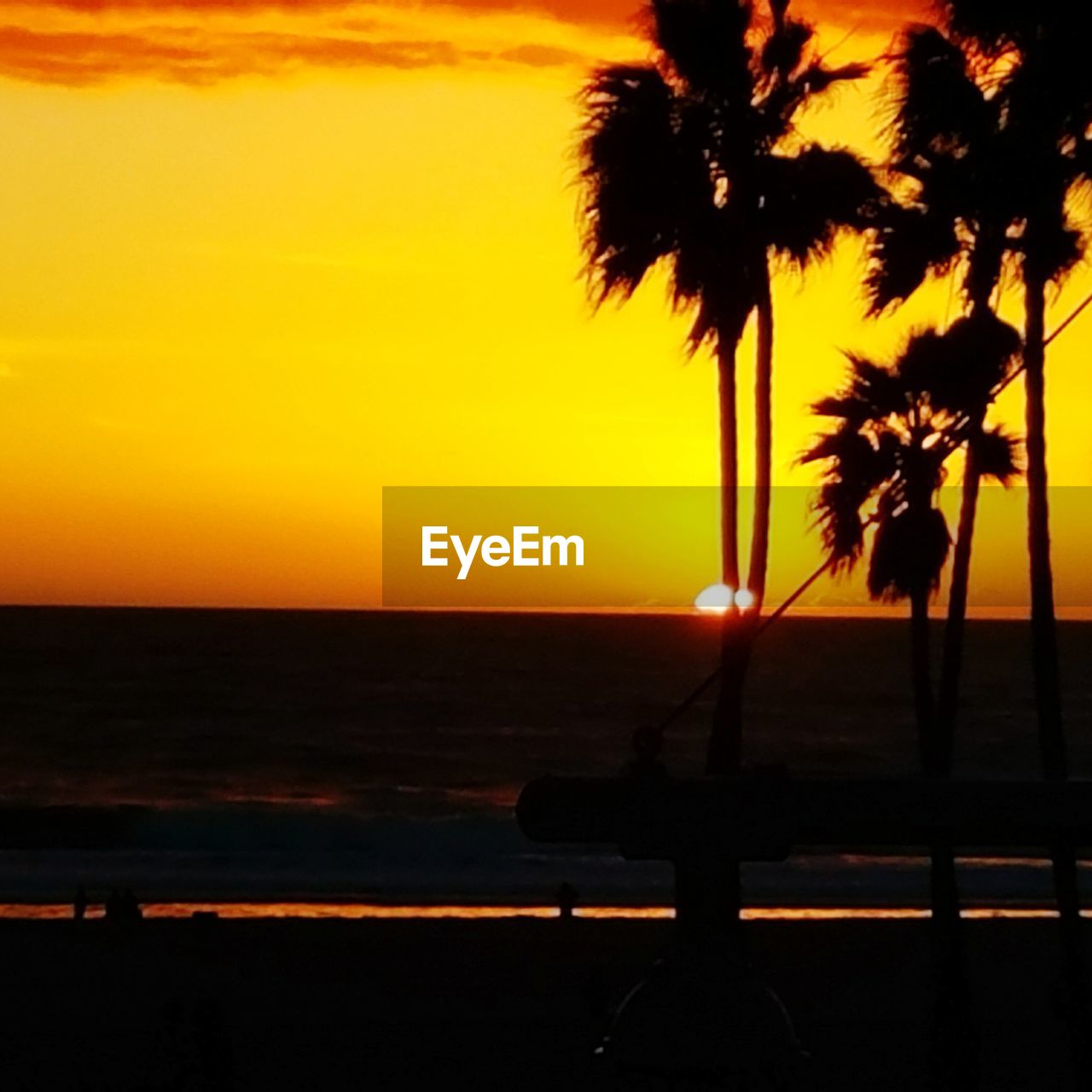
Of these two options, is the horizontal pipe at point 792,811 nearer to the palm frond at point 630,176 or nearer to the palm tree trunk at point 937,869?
the palm tree trunk at point 937,869

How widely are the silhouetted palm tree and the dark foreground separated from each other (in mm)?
4481

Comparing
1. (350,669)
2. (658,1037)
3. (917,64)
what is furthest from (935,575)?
(350,669)

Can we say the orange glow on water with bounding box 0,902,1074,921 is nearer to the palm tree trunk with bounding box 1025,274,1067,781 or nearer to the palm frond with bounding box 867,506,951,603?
the palm frond with bounding box 867,506,951,603

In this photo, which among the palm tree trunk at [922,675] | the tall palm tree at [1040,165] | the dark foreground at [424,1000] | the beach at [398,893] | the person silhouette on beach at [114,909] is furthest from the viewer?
the person silhouette on beach at [114,909]

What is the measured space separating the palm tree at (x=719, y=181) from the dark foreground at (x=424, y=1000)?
9.15 feet

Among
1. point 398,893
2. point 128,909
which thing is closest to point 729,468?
point 128,909

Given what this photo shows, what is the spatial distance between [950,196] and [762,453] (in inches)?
119

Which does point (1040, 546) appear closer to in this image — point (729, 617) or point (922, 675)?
point (729, 617)

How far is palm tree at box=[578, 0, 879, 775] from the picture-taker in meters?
14.2

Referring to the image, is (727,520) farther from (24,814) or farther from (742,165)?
(24,814)

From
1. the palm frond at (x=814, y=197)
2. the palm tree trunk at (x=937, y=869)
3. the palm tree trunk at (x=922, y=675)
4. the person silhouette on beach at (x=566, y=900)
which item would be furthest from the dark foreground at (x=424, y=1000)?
the palm frond at (x=814, y=197)

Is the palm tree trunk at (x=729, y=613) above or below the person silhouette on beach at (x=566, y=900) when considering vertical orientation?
above

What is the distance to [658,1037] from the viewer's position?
24.4 ft

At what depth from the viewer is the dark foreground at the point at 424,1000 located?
9.43 m
